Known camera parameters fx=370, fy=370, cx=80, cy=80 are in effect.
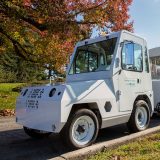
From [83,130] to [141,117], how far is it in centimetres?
205

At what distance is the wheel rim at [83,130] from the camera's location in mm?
7221

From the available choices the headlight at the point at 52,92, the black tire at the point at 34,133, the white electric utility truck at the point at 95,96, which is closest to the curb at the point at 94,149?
the white electric utility truck at the point at 95,96

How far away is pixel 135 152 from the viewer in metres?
6.78

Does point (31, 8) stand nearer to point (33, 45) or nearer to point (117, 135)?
point (33, 45)

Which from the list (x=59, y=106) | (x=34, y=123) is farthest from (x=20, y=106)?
(x=59, y=106)

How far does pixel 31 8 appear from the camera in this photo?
15.2 m

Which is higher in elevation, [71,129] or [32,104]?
[32,104]

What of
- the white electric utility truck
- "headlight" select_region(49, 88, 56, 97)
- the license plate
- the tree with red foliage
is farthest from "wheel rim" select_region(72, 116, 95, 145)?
the tree with red foliage

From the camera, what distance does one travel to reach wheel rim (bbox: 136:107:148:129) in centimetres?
872

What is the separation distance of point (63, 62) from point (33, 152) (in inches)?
451

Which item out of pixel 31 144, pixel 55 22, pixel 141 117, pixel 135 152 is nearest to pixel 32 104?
pixel 31 144

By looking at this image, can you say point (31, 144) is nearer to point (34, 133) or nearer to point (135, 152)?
point (34, 133)

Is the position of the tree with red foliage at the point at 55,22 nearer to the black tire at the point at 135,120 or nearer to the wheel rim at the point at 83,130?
the black tire at the point at 135,120

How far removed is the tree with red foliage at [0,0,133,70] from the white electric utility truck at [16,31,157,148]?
588cm
